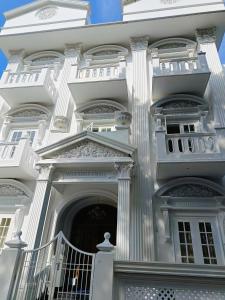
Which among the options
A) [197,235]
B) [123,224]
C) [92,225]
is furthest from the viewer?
[92,225]

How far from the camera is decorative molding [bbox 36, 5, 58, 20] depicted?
1195 cm

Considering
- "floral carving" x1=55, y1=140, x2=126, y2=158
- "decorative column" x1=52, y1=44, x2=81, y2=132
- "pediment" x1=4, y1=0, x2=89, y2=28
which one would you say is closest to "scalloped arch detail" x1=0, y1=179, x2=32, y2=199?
"floral carving" x1=55, y1=140, x2=126, y2=158

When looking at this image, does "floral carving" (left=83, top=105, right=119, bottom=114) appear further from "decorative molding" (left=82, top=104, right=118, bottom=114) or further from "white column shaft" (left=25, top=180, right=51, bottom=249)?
"white column shaft" (left=25, top=180, right=51, bottom=249)

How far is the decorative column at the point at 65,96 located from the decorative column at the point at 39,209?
5.91 ft

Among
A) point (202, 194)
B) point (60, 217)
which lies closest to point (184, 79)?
point (202, 194)

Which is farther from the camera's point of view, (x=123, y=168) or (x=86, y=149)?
(x=86, y=149)

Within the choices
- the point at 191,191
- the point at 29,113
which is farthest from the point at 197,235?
the point at 29,113

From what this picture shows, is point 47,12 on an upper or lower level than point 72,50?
upper

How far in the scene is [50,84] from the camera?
9195 mm

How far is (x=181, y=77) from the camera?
313 inches

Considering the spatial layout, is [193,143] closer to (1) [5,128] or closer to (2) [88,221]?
(2) [88,221]

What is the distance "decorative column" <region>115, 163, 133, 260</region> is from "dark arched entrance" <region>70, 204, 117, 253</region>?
5.41 ft

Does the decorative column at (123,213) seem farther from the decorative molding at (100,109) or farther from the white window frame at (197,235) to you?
the decorative molding at (100,109)

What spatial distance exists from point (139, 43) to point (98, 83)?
10.9ft
